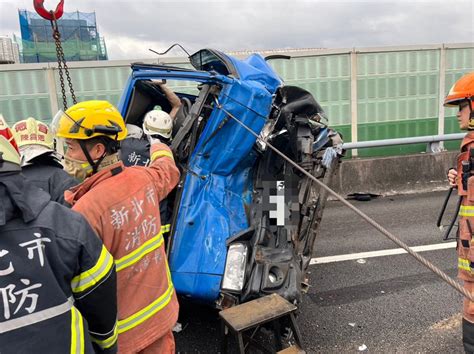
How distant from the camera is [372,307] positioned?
3168 mm

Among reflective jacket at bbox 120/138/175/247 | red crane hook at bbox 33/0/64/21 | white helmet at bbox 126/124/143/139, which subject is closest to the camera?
red crane hook at bbox 33/0/64/21

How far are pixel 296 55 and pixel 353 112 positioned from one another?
4.91 feet

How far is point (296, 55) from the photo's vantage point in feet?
22.9

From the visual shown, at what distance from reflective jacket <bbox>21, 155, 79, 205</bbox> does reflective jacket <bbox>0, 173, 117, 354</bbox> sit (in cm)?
110

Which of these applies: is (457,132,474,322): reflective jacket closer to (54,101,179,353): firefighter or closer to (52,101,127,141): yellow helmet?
(54,101,179,353): firefighter

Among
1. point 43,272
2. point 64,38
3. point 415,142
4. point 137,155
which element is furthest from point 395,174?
point 43,272

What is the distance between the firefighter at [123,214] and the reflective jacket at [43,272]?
33 cm

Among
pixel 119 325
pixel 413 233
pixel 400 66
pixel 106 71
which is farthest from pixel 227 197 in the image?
pixel 400 66

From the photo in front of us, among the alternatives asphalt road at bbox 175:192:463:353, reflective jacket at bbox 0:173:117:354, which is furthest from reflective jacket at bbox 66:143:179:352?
asphalt road at bbox 175:192:463:353

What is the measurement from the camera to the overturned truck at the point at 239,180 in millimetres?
2533

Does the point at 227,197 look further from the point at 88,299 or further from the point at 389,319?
the point at 88,299

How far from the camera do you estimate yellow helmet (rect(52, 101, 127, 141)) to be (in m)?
1.63

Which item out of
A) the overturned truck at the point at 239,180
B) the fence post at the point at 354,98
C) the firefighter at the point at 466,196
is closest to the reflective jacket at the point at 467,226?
the firefighter at the point at 466,196

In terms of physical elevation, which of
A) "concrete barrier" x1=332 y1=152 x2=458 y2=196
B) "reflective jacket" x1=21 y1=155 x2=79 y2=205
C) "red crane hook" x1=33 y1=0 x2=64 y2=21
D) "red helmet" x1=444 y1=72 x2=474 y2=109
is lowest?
"concrete barrier" x1=332 y1=152 x2=458 y2=196
